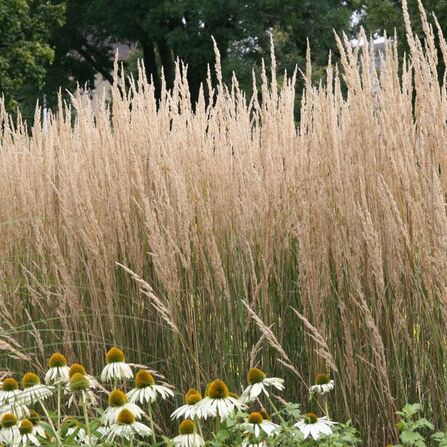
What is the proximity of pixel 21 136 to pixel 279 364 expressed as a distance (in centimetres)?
213

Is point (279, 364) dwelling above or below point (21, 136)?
below

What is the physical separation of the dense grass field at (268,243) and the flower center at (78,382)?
377mm

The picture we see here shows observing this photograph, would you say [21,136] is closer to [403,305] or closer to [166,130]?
[166,130]

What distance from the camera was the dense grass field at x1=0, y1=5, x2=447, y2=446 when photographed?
269 centimetres

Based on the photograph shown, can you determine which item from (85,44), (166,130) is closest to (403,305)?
(166,130)

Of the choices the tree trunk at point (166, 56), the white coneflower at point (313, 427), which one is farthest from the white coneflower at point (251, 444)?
the tree trunk at point (166, 56)

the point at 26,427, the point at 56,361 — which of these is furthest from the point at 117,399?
the point at 56,361

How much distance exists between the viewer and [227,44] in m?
23.2

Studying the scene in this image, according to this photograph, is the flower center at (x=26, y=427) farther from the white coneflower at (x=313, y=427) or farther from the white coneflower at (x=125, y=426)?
the white coneflower at (x=313, y=427)

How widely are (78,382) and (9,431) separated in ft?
0.72

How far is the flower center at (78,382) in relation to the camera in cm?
257

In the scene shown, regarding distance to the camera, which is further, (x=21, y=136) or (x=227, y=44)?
(x=227, y=44)

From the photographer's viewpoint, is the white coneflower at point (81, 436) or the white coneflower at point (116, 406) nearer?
the white coneflower at point (116, 406)

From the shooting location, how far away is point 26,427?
2.55 meters
